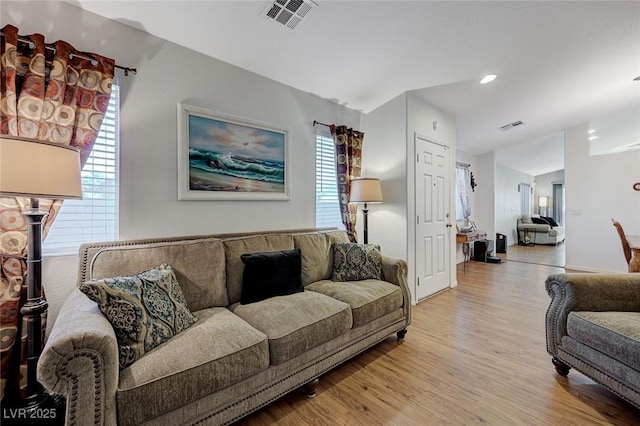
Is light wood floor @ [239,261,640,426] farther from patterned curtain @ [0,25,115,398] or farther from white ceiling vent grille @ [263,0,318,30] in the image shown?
white ceiling vent grille @ [263,0,318,30]

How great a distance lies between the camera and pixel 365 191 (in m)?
3.18

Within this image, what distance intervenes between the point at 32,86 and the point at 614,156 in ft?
24.6

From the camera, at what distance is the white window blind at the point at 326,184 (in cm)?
335

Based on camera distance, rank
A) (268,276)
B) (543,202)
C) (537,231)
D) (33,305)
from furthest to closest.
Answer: (543,202) < (537,231) < (268,276) < (33,305)

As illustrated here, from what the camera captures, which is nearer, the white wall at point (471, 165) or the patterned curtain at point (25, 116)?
the patterned curtain at point (25, 116)

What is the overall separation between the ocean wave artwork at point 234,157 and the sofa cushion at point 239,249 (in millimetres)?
544

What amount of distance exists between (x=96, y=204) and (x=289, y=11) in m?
1.96

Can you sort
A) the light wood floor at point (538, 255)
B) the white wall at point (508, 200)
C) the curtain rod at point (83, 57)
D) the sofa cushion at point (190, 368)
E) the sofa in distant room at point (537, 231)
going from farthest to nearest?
1. the sofa in distant room at point (537, 231)
2. the white wall at point (508, 200)
3. the light wood floor at point (538, 255)
4. the curtain rod at point (83, 57)
5. the sofa cushion at point (190, 368)

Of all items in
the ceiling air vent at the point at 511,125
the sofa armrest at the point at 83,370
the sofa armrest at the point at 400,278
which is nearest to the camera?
the sofa armrest at the point at 83,370

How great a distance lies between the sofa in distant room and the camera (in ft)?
27.1

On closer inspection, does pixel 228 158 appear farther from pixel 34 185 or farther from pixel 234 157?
pixel 34 185

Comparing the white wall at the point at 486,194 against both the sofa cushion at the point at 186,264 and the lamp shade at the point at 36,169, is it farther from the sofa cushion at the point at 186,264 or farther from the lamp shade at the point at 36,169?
the lamp shade at the point at 36,169

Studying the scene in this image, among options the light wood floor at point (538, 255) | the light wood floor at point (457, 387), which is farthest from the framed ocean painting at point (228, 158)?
the light wood floor at point (538, 255)

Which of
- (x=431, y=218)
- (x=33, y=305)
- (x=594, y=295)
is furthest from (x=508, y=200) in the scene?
(x=33, y=305)
